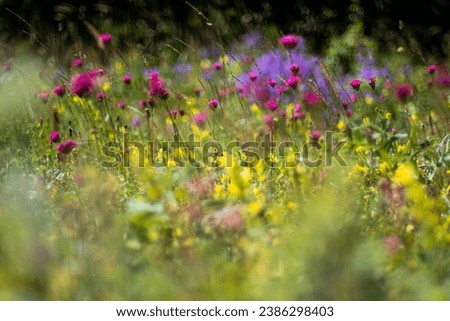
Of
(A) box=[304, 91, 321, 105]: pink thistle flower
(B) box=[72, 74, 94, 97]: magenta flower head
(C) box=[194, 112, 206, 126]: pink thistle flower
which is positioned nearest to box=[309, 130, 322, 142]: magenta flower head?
(A) box=[304, 91, 321, 105]: pink thistle flower

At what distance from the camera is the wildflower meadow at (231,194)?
114cm

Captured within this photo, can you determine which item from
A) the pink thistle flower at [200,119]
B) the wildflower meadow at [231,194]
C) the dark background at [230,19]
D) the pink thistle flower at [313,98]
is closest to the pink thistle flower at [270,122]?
the wildflower meadow at [231,194]

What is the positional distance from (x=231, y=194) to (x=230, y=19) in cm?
347

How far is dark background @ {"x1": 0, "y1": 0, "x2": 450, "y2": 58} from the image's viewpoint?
4840 millimetres

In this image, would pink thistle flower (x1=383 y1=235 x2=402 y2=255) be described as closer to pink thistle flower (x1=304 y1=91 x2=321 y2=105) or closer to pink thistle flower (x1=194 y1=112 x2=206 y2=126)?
pink thistle flower (x1=304 y1=91 x2=321 y2=105)

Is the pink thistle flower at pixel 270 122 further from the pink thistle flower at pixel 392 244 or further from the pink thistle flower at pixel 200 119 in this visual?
the pink thistle flower at pixel 392 244

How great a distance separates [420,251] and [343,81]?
8.02 feet

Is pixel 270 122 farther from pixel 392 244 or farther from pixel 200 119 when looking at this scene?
pixel 392 244

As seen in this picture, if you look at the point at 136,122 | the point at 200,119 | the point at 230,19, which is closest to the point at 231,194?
the point at 200,119

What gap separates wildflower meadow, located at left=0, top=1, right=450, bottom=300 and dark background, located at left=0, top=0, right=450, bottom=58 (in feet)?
2.48

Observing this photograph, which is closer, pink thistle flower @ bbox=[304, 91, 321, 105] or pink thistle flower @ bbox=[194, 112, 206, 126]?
pink thistle flower @ bbox=[304, 91, 321, 105]

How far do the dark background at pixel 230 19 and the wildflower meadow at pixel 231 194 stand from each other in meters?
0.76
